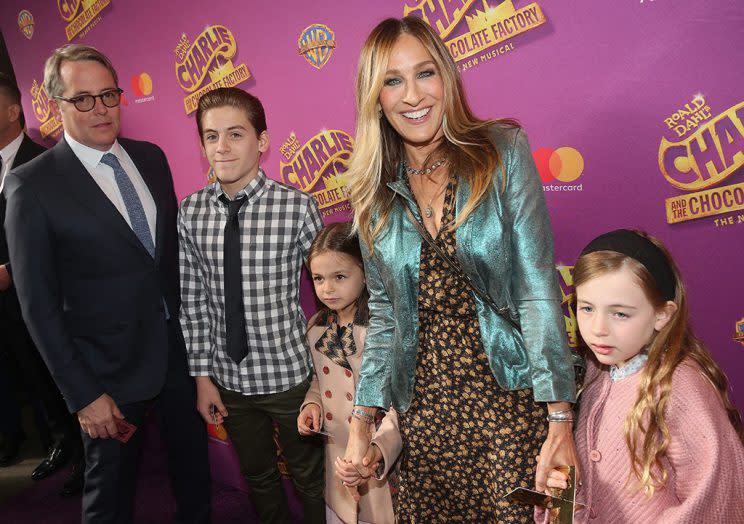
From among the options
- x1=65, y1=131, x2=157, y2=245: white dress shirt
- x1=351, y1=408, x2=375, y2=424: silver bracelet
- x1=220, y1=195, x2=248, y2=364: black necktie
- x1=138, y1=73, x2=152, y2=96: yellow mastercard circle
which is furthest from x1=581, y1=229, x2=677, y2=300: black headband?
x1=138, y1=73, x2=152, y2=96: yellow mastercard circle

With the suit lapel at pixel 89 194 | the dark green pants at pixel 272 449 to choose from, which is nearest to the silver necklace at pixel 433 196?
the dark green pants at pixel 272 449

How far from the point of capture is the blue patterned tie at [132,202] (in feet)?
7.73

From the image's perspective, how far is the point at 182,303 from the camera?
2.43 metres

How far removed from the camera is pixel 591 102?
1.83 metres

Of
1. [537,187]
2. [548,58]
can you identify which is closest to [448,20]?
[548,58]

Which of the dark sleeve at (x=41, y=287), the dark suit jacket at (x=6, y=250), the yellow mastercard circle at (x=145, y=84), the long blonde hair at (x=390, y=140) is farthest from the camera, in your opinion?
the dark suit jacket at (x=6, y=250)

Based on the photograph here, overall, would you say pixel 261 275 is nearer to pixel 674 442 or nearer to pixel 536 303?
pixel 536 303

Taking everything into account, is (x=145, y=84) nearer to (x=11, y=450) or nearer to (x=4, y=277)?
(x=4, y=277)

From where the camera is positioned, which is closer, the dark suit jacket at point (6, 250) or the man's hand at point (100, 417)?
the man's hand at point (100, 417)

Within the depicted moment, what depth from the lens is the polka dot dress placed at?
152cm

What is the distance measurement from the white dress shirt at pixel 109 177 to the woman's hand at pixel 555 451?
171cm

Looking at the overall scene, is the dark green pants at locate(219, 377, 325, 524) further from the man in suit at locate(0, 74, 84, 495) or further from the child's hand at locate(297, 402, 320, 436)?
the man in suit at locate(0, 74, 84, 495)

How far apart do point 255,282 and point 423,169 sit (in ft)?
3.00

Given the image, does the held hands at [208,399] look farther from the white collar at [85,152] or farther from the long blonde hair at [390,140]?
the long blonde hair at [390,140]
